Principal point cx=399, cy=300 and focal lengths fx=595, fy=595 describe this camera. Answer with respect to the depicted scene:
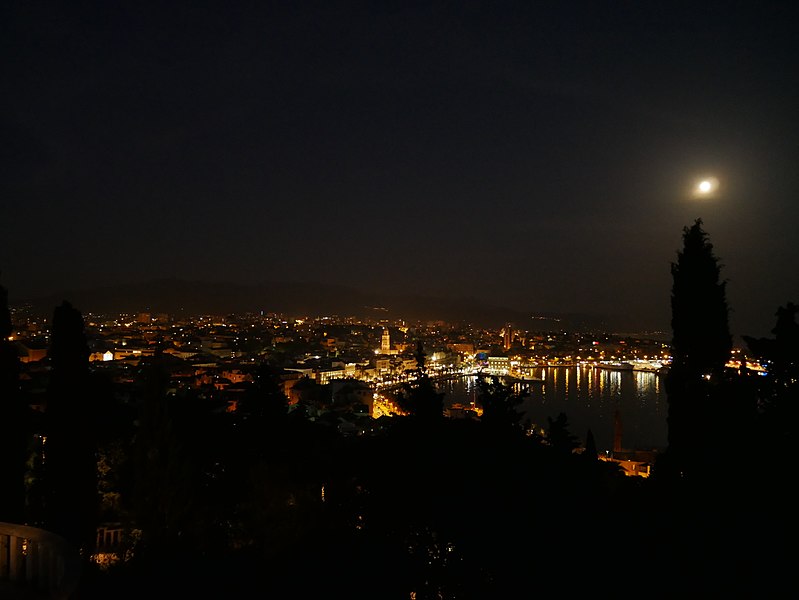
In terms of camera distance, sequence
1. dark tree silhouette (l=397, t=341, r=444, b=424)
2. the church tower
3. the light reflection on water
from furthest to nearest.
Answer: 1. the church tower
2. the light reflection on water
3. dark tree silhouette (l=397, t=341, r=444, b=424)

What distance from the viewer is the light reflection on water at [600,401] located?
30044 millimetres

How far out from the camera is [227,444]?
8180 millimetres

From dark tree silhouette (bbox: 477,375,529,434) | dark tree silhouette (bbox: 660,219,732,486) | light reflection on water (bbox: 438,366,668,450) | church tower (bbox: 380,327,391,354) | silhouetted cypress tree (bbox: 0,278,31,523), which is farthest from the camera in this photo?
church tower (bbox: 380,327,391,354)

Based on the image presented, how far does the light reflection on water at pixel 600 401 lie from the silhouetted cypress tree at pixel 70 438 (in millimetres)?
17316

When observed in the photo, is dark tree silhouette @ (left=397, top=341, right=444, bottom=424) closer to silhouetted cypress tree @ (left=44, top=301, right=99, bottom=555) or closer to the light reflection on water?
silhouetted cypress tree @ (left=44, top=301, right=99, bottom=555)

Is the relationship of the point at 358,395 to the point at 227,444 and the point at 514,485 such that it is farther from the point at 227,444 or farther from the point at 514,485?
the point at 514,485

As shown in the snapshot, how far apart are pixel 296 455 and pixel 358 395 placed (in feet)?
96.6

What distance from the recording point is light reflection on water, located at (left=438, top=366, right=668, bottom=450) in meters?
30.0

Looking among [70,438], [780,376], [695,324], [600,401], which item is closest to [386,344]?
[600,401]

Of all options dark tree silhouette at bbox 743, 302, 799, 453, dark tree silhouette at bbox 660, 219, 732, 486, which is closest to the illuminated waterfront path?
dark tree silhouette at bbox 660, 219, 732, 486

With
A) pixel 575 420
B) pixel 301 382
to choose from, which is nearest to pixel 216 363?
pixel 301 382

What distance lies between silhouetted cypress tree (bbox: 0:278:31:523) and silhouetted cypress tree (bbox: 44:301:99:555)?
0.42 metres

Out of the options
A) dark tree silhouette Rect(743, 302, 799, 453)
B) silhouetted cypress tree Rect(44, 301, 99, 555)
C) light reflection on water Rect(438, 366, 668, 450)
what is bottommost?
light reflection on water Rect(438, 366, 668, 450)

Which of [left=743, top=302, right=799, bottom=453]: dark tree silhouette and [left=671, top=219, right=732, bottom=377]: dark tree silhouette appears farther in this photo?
[left=671, top=219, right=732, bottom=377]: dark tree silhouette
